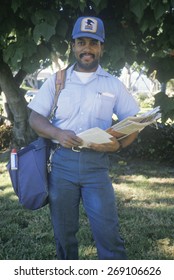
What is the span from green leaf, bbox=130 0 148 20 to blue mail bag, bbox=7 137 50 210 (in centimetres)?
126

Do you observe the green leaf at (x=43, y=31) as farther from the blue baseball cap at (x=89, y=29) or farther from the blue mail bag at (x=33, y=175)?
the blue mail bag at (x=33, y=175)

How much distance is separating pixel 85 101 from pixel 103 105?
119 millimetres

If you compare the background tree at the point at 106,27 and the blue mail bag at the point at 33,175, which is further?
the background tree at the point at 106,27

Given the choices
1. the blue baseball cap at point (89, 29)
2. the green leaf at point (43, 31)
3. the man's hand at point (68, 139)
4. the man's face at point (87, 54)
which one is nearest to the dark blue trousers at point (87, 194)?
the man's hand at point (68, 139)

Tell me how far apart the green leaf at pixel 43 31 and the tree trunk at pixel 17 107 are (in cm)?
304

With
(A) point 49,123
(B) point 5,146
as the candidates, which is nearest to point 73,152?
(A) point 49,123

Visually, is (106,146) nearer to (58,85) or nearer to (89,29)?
(58,85)

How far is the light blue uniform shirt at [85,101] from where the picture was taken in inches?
106

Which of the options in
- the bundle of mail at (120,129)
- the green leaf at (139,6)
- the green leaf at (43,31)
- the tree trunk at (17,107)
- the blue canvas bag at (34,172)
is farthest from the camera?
the tree trunk at (17,107)

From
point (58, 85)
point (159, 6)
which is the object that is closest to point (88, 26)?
point (58, 85)

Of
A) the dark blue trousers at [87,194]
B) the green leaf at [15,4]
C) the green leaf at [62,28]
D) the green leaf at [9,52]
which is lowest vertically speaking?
the dark blue trousers at [87,194]

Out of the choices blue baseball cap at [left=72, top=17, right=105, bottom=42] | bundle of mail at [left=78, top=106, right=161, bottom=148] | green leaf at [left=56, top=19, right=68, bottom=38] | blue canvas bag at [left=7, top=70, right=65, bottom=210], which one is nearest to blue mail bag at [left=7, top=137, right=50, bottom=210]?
blue canvas bag at [left=7, top=70, right=65, bottom=210]

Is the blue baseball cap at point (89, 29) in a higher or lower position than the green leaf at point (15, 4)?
lower
